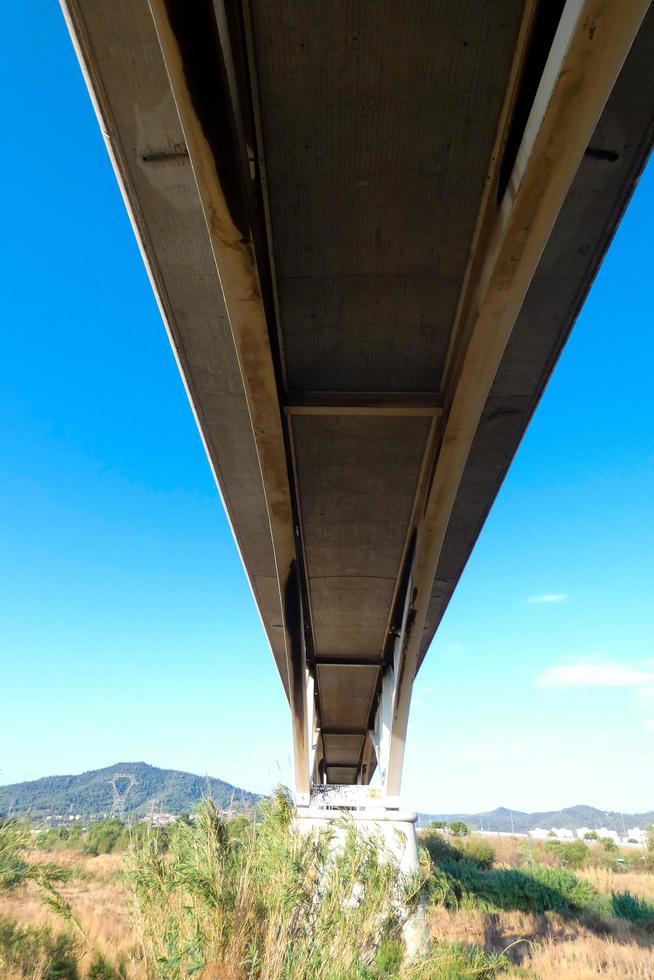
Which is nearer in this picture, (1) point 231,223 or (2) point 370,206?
(1) point 231,223

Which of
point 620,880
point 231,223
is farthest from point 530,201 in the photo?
point 620,880

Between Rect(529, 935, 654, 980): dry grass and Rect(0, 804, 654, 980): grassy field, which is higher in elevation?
Rect(0, 804, 654, 980): grassy field

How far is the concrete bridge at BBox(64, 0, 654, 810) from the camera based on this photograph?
3.72m

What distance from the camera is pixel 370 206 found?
4828 mm

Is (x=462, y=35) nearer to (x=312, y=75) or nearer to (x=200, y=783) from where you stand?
(x=312, y=75)

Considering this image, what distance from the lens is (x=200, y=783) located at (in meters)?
5.65

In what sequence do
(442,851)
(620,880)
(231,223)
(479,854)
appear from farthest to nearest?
(479,854), (442,851), (620,880), (231,223)

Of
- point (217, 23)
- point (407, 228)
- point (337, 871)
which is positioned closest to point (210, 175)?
point (217, 23)

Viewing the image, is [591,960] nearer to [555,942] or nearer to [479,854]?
[555,942]

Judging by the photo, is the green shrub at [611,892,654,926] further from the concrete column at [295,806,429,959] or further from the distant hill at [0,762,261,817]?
the distant hill at [0,762,261,817]

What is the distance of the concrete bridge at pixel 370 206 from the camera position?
3725mm

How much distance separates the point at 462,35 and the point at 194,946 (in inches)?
255

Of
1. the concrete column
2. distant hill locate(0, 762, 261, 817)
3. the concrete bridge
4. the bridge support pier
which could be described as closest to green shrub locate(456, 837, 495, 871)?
the bridge support pier

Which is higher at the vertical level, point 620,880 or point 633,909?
point 620,880
